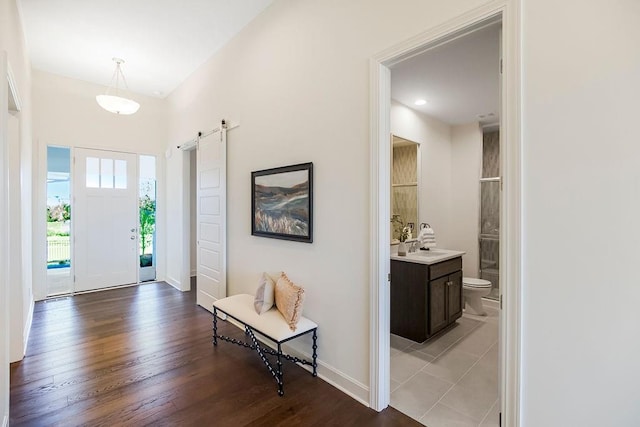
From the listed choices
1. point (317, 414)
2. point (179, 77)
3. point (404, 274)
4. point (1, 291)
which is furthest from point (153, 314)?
point (179, 77)

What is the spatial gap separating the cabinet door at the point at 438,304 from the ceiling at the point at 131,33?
129 inches

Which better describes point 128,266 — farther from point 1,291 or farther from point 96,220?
point 1,291

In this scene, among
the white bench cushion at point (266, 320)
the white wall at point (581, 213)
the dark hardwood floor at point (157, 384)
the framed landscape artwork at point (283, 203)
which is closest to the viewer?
the white wall at point (581, 213)

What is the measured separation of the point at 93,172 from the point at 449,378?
5685 millimetres

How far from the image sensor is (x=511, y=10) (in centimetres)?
151

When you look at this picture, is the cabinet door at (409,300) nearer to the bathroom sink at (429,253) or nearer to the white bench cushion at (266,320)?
the bathroom sink at (429,253)

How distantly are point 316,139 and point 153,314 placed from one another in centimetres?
315

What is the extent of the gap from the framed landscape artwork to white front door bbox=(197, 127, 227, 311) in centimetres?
72

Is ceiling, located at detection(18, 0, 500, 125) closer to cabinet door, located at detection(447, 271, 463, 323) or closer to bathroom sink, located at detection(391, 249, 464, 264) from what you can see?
bathroom sink, located at detection(391, 249, 464, 264)

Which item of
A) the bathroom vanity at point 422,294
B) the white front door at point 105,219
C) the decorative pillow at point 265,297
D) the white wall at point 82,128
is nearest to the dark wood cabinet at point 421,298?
the bathroom vanity at point 422,294

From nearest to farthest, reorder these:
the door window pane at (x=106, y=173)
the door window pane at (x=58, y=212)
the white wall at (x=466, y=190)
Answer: the white wall at (x=466, y=190), the door window pane at (x=106, y=173), the door window pane at (x=58, y=212)

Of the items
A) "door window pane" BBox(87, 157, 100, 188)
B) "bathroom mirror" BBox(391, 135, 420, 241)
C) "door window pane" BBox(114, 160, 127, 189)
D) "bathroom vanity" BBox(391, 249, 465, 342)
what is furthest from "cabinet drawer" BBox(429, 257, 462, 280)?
"door window pane" BBox(87, 157, 100, 188)

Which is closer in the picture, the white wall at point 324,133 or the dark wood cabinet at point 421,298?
the white wall at point 324,133

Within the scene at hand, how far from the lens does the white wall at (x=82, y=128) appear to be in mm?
4566
